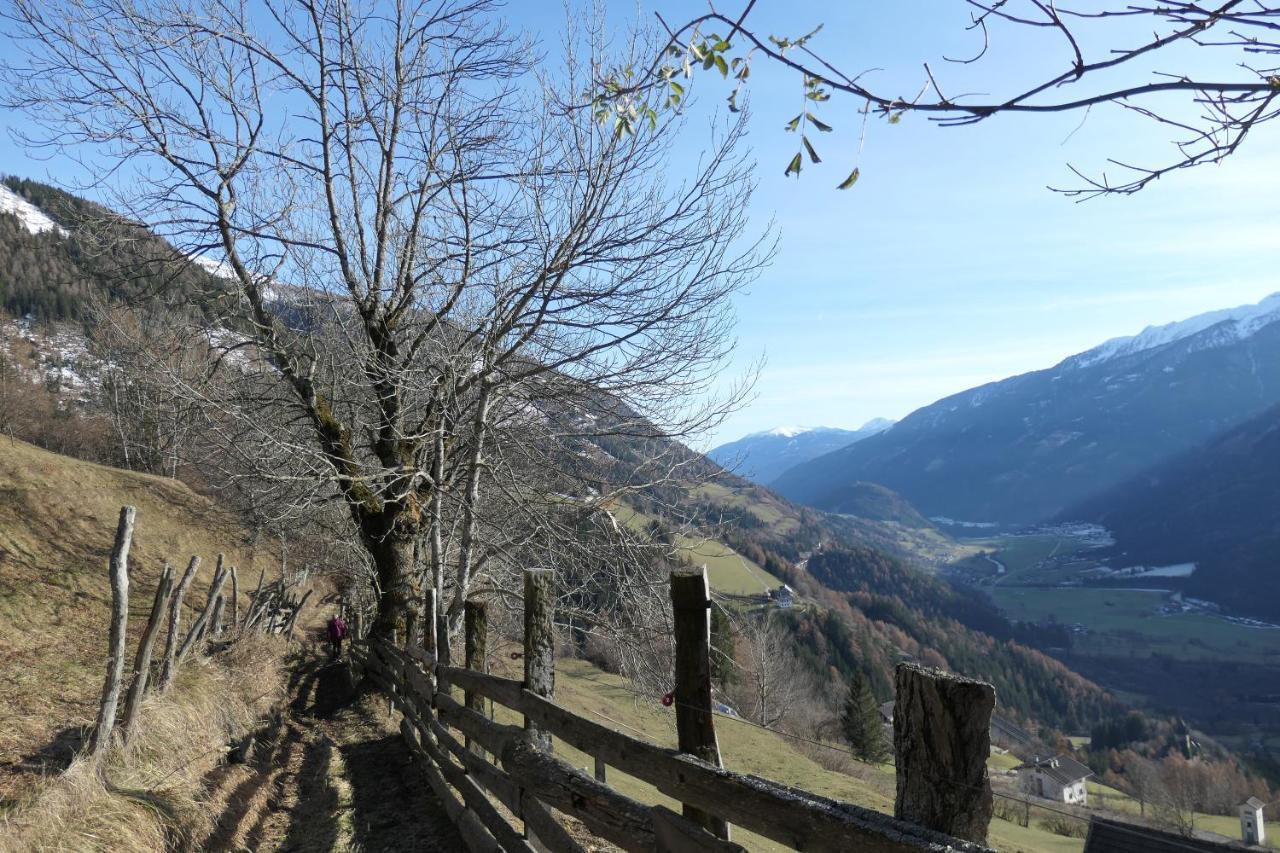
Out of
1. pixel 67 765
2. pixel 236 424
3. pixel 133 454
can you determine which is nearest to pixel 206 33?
pixel 236 424

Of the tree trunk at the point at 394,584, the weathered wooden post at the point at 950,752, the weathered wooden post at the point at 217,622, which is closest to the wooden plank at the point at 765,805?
the weathered wooden post at the point at 950,752

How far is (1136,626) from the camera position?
165375 millimetres

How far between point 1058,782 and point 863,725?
23.2 meters

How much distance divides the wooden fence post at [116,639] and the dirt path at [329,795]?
1.11 m

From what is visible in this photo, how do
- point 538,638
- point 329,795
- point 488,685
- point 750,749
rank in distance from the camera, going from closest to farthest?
point 538,638 → point 488,685 → point 329,795 → point 750,749

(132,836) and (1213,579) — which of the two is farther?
(1213,579)

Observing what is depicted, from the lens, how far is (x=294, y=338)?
10.1 m

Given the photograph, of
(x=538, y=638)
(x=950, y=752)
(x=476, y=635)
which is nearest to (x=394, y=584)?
(x=476, y=635)

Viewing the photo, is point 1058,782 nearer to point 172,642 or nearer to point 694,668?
point 172,642

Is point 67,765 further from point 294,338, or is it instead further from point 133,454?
point 133,454

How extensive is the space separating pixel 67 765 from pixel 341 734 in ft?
16.3

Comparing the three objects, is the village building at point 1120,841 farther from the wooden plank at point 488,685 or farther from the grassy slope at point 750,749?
the wooden plank at point 488,685

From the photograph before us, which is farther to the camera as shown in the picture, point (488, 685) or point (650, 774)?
point (488, 685)

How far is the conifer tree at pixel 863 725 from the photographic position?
5606 cm
